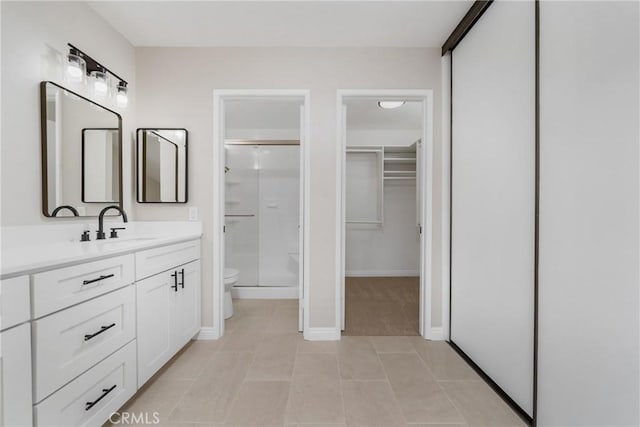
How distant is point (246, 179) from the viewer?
3922 millimetres

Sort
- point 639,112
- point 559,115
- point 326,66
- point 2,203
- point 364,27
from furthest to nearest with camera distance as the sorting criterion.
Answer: point 326,66
point 364,27
point 2,203
point 559,115
point 639,112

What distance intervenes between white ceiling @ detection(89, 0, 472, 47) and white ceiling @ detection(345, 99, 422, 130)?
112 centimetres

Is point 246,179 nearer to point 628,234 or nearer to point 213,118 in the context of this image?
point 213,118

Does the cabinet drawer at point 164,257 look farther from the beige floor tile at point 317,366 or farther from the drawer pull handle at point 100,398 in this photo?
the beige floor tile at point 317,366

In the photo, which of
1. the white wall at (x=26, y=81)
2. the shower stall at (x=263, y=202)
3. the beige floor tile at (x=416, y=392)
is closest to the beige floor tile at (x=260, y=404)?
the beige floor tile at (x=416, y=392)

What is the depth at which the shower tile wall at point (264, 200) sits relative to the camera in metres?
3.85

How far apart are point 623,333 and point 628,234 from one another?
343 mm

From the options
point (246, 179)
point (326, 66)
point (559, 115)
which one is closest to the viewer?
point (559, 115)

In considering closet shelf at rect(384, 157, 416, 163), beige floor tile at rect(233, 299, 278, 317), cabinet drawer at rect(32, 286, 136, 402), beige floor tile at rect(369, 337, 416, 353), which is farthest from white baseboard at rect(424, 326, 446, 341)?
closet shelf at rect(384, 157, 416, 163)

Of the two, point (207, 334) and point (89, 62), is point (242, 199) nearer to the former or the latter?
point (207, 334)

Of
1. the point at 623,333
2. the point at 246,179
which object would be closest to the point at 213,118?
the point at 246,179

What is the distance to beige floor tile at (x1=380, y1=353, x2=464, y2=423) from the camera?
1.44m

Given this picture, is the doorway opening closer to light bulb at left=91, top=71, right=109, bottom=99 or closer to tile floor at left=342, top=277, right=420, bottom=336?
tile floor at left=342, top=277, right=420, bottom=336

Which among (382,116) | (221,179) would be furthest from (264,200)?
(382,116)
